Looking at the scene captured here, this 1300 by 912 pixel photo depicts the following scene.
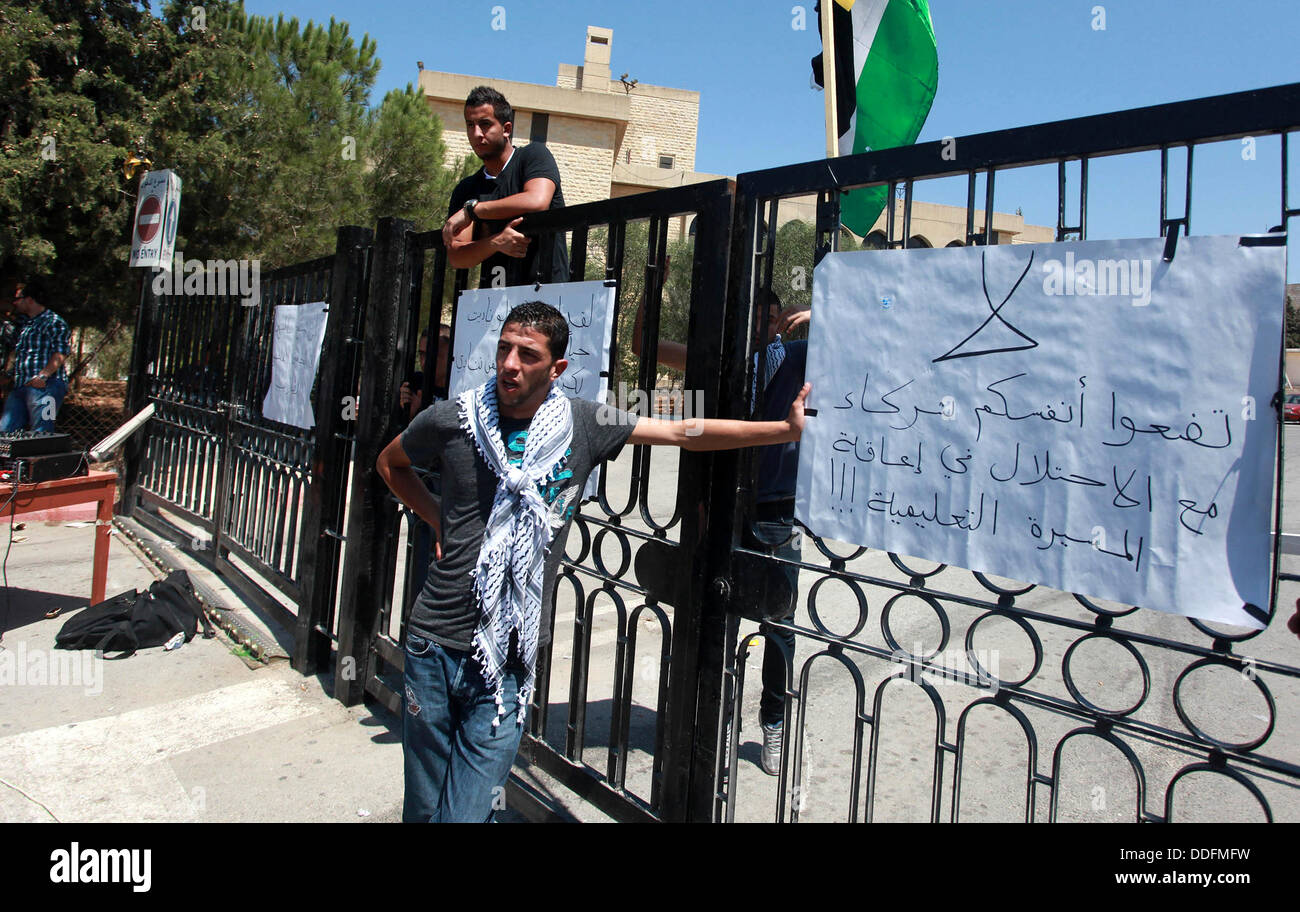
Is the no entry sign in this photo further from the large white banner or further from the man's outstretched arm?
the large white banner

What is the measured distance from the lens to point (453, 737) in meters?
2.47

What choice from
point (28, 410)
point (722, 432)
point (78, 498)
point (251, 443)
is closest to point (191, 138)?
point (28, 410)

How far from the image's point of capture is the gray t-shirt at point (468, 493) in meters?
2.41

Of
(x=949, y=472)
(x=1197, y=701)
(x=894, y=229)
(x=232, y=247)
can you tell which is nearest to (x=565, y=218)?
(x=894, y=229)

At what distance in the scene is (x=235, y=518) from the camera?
21.5ft

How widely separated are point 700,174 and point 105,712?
127 ft

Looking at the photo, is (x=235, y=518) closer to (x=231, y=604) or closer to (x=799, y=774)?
(x=231, y=604)

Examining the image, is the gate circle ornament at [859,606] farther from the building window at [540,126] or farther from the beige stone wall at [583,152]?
the building window at [540,126]

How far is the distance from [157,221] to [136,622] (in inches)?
182

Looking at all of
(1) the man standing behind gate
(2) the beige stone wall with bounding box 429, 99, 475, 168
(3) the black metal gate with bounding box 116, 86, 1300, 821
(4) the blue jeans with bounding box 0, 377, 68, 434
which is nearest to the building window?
(2) the beige stone wall with bounding box 429, 99, 475, 168

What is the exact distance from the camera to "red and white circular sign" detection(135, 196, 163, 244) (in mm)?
7938

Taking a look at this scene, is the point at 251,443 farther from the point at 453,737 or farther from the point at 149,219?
the point at 453,737

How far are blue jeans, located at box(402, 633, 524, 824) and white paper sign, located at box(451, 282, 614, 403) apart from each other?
0.89 m

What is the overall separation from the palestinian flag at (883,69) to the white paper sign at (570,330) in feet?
6.69
